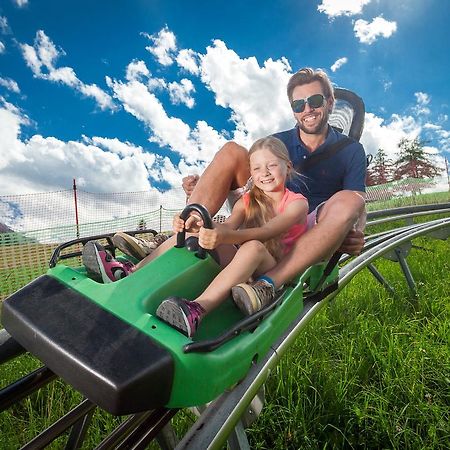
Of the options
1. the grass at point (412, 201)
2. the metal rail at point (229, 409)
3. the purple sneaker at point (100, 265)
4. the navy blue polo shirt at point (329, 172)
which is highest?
the navy blue polo shirt at point (329, 172)

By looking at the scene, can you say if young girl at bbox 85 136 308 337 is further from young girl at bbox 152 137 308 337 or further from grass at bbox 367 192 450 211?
grass at bbox 367 192 450 211

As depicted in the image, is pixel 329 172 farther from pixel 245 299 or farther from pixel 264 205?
pixel 245 299

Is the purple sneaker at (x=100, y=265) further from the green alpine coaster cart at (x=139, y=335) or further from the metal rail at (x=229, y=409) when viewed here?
the metal rail at (x=229, y=409)

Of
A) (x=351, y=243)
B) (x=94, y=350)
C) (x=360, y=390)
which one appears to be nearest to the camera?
(x=94, y=350)

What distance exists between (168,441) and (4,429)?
838 millimetres

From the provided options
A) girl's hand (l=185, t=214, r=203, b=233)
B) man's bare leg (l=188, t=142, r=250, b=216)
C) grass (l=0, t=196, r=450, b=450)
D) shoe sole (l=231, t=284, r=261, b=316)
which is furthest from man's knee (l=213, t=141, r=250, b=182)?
grass (l=0, t=196, r=450, b=450)

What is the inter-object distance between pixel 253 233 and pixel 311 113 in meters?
0.78

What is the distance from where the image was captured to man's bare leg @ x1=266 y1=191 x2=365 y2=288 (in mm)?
1484

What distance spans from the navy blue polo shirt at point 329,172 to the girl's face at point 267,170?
11.7 inches

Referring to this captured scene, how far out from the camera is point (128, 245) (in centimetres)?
159

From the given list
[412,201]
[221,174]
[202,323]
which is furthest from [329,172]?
[412,201]

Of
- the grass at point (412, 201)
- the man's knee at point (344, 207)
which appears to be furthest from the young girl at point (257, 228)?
the grass at point (412, 201)

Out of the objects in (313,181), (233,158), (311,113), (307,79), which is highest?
(307,79)

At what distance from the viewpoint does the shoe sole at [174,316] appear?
42.3 inches
